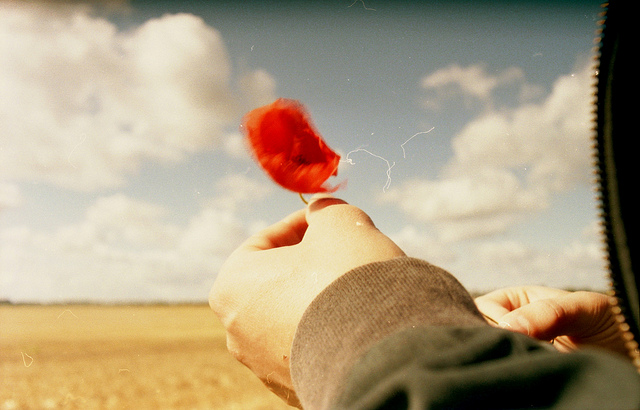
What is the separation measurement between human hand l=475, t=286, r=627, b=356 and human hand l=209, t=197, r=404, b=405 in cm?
57

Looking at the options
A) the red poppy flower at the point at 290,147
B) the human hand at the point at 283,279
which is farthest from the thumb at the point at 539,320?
the red poppy flower at the point at 290,147

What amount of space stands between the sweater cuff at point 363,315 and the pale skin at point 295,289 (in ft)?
0.36

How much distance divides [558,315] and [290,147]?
1007 mm

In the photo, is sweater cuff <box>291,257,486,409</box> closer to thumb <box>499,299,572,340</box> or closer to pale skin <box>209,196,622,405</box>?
pale skin <box>209,196,622,405</box>

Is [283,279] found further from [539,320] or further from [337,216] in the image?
[539,320]

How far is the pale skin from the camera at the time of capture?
0.83 meters

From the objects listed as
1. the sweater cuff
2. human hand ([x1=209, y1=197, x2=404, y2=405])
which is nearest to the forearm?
the sweater cuff

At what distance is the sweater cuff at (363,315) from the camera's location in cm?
56

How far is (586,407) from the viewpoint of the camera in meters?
0.37

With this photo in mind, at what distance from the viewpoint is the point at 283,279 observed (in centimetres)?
89

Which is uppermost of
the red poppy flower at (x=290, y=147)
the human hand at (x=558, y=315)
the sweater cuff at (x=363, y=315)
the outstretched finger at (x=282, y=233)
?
the red poppy flower at (x=290, y=147)

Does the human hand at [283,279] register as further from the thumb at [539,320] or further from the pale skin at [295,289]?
the thumb at [539,320]

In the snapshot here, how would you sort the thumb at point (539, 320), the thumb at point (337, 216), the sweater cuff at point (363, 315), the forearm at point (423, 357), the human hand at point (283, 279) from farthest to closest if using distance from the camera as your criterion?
the thumb at point (539, 320)
the thumb at point (337, 216)
the human hand at point (283, 279)
the sweater cuff at point (363, 315)
the forearm at point (423, 357)

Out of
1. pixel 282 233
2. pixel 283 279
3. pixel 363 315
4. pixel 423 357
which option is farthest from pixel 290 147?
pixel 423 357
